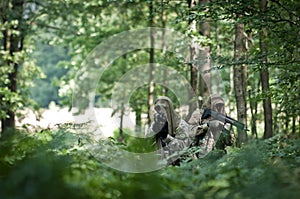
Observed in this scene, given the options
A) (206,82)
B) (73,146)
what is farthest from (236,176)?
(206,82)

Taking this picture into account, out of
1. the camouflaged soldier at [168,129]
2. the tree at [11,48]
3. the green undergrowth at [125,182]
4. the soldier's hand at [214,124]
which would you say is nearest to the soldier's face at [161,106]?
the camouflaged soldier at [168,129]

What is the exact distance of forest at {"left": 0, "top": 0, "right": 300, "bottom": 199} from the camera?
3.90m

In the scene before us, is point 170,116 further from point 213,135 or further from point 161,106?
point 213,135

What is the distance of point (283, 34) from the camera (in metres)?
10.6

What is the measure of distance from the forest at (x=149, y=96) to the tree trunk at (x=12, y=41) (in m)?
0.06

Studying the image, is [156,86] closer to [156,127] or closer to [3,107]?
[3,107]

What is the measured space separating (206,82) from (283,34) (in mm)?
7144

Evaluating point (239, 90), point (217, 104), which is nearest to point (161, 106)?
point (217, 104)

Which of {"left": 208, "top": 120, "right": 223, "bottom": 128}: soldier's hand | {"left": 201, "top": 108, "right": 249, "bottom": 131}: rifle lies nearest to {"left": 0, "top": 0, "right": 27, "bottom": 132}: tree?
{"left": 201, "top": 108, "right": 249, "bottom": 131}: rifle

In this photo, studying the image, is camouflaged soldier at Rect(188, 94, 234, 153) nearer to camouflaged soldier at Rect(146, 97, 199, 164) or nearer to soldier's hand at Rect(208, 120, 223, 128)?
soldier's hand at Rect(208, 120, 223, 128)

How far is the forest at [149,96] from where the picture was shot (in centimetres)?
390

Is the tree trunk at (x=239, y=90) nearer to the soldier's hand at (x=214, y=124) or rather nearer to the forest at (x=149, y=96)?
the forest at (x=149, y=96)

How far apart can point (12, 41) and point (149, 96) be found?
6.84 m

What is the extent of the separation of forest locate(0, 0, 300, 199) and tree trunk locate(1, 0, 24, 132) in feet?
0.18
